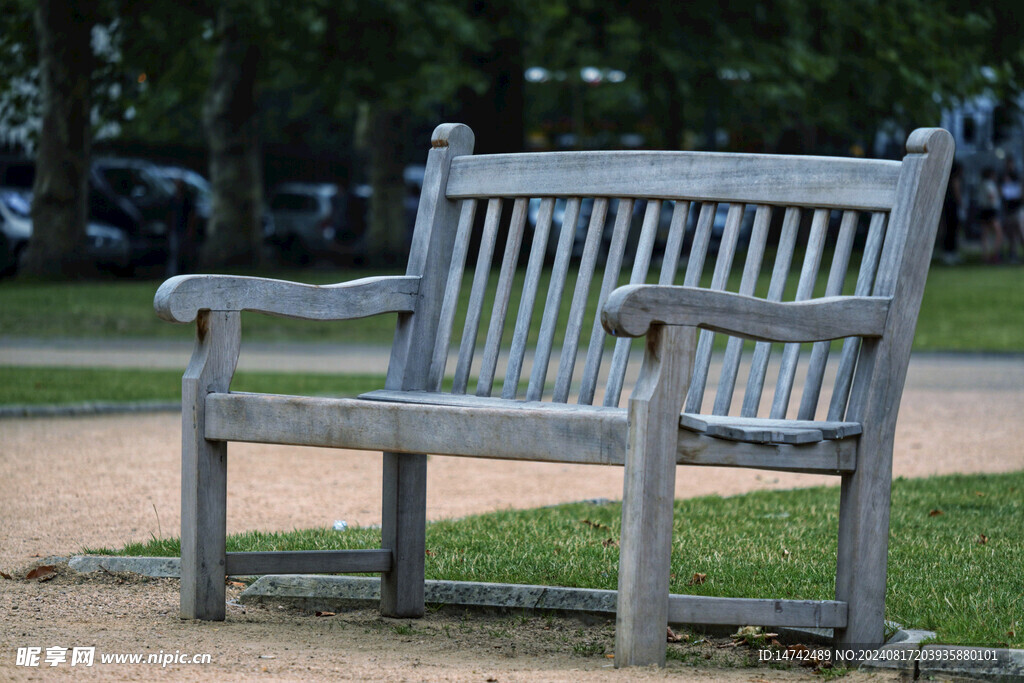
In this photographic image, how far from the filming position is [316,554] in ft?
12.8

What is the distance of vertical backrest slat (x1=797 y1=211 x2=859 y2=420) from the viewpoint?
142 inches

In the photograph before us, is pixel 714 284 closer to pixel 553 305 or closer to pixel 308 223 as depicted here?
pixel 553 305

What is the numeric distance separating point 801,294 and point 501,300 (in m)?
0.86

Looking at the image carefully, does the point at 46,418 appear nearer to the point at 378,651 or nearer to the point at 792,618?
the point at 378,651

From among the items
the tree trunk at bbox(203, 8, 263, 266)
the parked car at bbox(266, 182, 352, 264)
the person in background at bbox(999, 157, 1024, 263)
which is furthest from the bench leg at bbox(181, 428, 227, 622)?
the person in background at bbox(999, 157, 1024, 263)

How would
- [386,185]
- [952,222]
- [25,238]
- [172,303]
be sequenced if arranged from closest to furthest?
1. [172,303]
2. [25,238]
3. [952,222]
4. [386,185]

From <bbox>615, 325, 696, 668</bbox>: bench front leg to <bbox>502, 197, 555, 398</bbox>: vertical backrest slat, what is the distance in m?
0.91

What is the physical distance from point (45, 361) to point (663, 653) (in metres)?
10.7

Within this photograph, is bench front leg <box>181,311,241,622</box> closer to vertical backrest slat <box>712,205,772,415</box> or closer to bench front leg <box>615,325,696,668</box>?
bench front leg <box>615,325,696,668</box>

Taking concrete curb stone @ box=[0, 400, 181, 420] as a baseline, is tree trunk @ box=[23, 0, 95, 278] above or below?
above

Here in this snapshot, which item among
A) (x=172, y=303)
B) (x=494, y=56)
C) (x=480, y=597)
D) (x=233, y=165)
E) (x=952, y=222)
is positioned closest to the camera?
(x=172, y=303)

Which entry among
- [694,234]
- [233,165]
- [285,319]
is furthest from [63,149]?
[694,234]

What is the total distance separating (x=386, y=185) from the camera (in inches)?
1204

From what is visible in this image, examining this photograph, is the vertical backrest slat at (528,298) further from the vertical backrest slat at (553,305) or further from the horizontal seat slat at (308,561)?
the horizontal seat slat at (308,561)
